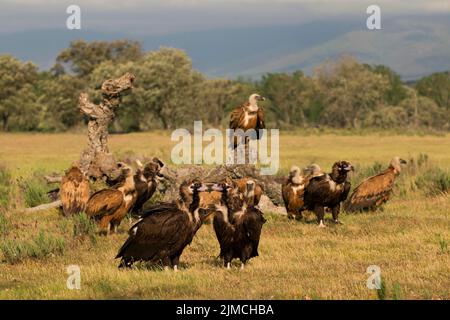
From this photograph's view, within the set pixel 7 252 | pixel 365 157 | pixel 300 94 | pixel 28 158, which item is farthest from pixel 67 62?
pixel 7 252

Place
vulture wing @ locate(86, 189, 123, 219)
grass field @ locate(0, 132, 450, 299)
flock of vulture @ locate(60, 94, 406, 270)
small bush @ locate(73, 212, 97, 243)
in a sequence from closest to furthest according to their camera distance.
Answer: grass field @ locate(0, 132, 450, 299)
flock of vulture @ locate(60, 94, 406, 270)
small bush @ locate(73, 212, 97, 243)
vulture wing @ locate(86, 189, 123, 219)

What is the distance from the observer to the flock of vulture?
10578mm

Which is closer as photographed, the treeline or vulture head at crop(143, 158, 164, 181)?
vulture head at crop(143, 158, 164, 181)

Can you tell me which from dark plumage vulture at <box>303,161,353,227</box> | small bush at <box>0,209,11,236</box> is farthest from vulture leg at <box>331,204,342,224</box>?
small bush at <box>0,209,11,236</box>

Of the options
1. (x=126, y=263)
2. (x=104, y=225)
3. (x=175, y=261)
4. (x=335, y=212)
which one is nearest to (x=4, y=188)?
(x=104, y=225)

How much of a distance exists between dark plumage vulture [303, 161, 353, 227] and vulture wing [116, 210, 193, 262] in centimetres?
513

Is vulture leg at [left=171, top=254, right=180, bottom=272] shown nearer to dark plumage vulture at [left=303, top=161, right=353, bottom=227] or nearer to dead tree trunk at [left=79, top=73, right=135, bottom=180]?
dark plumage vulture at [left=303, top=161, right=353, bottom=227]

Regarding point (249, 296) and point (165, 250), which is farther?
point (165, 250)

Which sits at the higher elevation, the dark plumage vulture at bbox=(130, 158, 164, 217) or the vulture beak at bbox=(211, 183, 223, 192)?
the vulture beak at bbox=(211, 183, 223, 192)

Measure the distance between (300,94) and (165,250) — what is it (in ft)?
263

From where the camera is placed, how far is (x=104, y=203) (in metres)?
14.0

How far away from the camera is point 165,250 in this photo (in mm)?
10594
